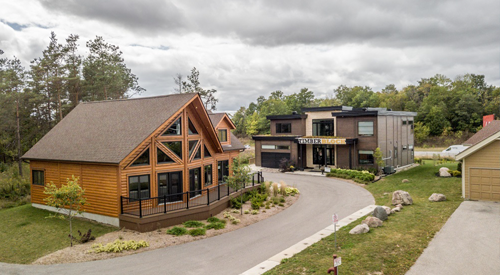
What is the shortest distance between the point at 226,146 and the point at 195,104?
6901 millimetres

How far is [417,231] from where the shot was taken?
546 inches

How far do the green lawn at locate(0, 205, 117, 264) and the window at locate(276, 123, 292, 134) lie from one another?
27.8 metres

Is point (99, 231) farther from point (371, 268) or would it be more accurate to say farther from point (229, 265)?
point (371, 268)

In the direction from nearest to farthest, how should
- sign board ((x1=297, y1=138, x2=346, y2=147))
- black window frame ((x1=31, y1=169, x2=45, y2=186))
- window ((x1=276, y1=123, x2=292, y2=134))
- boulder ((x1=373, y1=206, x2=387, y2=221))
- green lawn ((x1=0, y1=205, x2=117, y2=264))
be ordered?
green lawn ((x1=0, y1=205, x2=117, y2=264))
boulder ((x1=373, y1=206, x2=387, y2=221))
black window frame ((x1=31, y1=169, x2=45, y2=186))
sign board ((x1=297, y1=138, x2=346, y2=147))
window ((x1=276, y1=123, x2=292, y2=134))

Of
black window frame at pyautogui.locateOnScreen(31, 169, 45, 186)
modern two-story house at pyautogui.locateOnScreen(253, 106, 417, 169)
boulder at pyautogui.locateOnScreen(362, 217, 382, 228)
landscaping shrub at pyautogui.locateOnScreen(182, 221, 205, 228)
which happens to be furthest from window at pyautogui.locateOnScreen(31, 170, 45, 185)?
modern two-story house at pyautogui.locateOnScreen(253, 106, 417, 169)

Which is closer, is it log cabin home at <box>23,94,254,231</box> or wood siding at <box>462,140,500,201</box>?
log cabin home at <box>23,94,254,231</box>

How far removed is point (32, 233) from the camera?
1625 cm

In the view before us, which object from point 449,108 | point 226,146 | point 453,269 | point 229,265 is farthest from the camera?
point 449,108

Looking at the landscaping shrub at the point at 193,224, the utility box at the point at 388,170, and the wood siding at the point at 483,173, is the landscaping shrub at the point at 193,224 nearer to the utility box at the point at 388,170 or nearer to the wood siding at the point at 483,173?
the wood siding at the point at 483,173

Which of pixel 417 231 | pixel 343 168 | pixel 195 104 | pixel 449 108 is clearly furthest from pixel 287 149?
pixel 449 108

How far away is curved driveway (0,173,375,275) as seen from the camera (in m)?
11.9

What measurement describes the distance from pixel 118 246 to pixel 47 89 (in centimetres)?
3193

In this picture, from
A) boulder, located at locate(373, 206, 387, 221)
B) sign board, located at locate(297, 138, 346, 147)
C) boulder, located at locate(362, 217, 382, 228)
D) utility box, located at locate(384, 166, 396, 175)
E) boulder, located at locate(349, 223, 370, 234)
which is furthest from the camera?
sign board, located at locate(297, 138, 346, 147)

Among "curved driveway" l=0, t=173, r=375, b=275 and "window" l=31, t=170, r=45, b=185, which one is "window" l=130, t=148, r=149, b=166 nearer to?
"curved driveway" l=0, t=173, r=375, b=275
